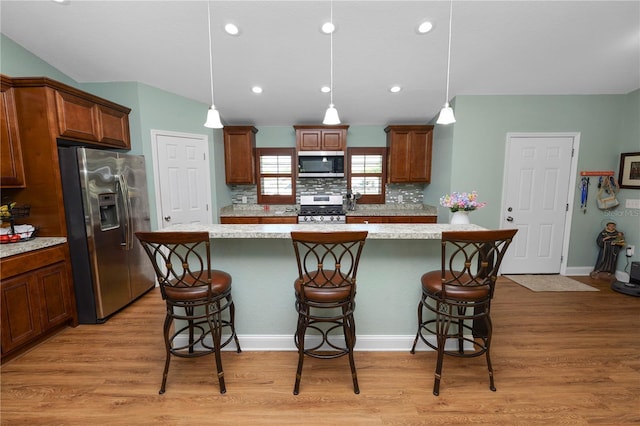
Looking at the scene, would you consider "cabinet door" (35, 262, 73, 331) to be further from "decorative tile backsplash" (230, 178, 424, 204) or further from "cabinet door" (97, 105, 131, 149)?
"decorative tile backsplash" (230, 178, 424, 204)

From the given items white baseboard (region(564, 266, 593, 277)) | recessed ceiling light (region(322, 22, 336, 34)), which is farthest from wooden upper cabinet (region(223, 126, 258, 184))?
white baseboard (region(564, 266, 593, 277))

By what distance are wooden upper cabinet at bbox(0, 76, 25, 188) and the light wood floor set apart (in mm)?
1392

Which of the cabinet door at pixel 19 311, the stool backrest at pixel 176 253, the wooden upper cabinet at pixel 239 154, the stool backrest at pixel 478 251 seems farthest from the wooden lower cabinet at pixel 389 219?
the cabinet door at pixel 19 311

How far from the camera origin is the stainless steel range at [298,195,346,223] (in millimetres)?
4117

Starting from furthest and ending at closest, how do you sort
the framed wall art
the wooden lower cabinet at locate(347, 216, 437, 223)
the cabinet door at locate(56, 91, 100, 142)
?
the wooden lower cabinet at locate(347, 216, 437, 223) → the framed wall art → the cabinet door at locate(56, 91, 100, 142)

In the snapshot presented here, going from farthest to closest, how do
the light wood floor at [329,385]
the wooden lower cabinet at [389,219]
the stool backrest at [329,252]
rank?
the wooden lower cabinet at [389,219] < the light wood floor at [329,385] < the stool backrest at [329,252]

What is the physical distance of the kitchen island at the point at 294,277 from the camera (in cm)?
196

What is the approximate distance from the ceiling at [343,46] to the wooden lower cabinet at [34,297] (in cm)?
193

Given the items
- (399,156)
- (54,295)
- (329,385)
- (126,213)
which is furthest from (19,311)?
(399,156)

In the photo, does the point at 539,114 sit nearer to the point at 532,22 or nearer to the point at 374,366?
the point at 532,22

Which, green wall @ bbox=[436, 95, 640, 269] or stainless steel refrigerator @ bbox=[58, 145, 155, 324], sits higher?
green wall @ bbox=[436, 95, 640, 269]

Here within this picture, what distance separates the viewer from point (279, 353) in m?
2.04

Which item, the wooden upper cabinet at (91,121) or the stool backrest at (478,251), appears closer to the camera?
the stool backrest at (478,251)

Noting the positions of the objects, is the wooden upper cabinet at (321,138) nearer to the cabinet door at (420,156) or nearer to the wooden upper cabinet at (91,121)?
the cabinet door at (420,156)
